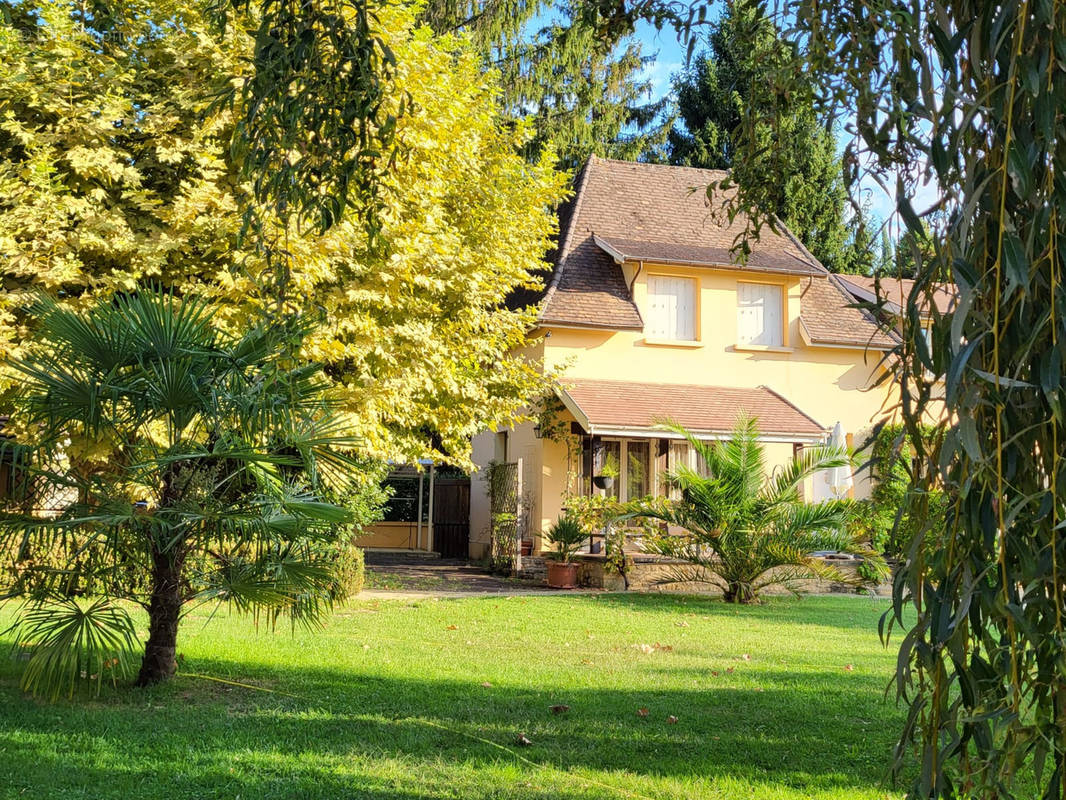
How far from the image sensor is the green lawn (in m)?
5.63

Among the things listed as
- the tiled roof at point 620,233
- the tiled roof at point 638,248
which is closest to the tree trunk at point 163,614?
the tiled roof at point 620,233

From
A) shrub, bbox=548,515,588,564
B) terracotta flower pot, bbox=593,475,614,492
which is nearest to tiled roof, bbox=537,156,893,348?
terracotta flower pot, bbox=593,475,614,492

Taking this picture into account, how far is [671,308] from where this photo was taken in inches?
891

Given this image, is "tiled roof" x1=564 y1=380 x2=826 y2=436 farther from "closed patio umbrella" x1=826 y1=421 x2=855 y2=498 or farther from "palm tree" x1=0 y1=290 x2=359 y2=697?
"palm tree" x1=0 y1=290 x2=359 y2=697

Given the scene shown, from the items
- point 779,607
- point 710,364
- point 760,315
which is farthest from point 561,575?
point 760,315

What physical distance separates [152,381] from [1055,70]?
20.4ft

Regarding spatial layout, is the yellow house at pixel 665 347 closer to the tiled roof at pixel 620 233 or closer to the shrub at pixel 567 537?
the tiled roof at pixel 620 233

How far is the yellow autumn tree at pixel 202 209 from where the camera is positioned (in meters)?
13.0

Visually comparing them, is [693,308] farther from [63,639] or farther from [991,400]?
[991,400]

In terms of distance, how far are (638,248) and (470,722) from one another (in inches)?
655

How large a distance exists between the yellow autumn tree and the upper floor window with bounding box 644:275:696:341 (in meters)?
6.87

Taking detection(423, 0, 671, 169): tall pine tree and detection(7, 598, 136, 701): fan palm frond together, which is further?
detection(423, 0, 671, 169): tall pine tree

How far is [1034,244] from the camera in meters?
2.45

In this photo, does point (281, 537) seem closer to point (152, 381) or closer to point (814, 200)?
point (152, 381)
